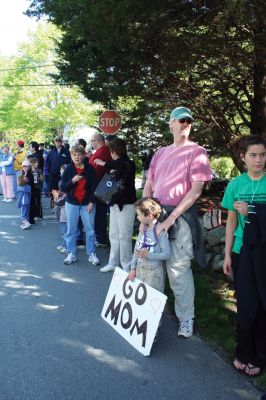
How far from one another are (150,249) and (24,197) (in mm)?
5926

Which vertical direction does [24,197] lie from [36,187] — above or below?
below

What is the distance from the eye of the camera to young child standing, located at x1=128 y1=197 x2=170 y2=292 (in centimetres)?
371

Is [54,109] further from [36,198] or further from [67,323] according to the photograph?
[67,323]

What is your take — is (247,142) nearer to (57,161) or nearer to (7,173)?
(57,161)

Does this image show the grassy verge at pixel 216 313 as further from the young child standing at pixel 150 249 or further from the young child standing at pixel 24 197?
the young child standing at pixel 24 197

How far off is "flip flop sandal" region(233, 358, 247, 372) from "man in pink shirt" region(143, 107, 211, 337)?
24.9 inches

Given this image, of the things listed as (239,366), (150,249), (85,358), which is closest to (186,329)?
(239,366)

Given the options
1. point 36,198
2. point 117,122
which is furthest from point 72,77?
point 36,198

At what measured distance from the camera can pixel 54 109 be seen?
32.4 metres

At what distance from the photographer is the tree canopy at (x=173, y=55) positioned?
5535mm

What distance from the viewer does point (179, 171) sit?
12.4 feet

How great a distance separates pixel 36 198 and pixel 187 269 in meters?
6.50

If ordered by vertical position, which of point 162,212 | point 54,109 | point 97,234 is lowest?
point 97,234

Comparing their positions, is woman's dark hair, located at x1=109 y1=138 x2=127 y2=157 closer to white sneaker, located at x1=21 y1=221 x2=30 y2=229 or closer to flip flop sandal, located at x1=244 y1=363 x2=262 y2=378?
flip flop sandal, located at x1=244 y1=363 x2=262 y2=378
